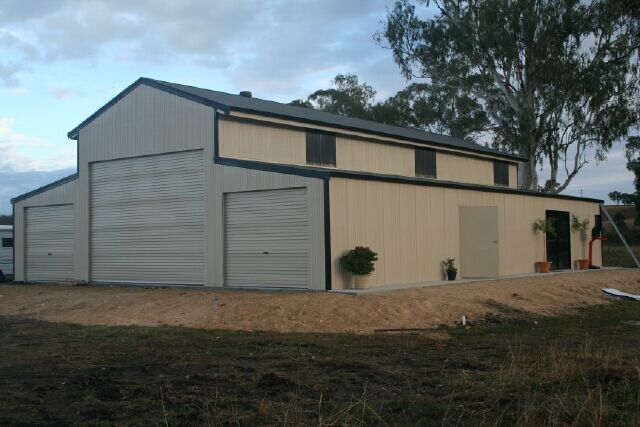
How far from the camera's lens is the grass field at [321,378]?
21.9 feet

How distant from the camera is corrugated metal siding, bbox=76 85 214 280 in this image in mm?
21047

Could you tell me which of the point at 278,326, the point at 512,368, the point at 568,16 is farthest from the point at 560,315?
the point at 568,16

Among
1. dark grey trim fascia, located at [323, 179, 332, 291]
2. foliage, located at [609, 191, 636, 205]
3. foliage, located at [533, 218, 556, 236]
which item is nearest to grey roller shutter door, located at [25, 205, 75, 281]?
dark grey trim fascia, located at [323, 179, 332, 291]

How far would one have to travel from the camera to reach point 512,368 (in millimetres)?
8398

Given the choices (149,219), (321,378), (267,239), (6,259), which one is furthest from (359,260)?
(6,259)

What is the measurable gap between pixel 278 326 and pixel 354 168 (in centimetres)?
1149

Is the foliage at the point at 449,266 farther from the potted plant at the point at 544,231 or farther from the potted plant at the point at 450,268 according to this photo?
the potted plant at the point at 544,231

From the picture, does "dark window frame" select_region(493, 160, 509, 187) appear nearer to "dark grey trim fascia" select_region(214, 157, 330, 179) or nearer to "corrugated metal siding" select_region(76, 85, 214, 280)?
"dark grey trim fascia" select_region(214, 157, 330, 179)

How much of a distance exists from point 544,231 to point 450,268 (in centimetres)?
704

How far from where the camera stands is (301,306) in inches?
608

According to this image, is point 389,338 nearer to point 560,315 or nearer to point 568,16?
point 560,315

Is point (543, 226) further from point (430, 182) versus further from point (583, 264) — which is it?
point (430, 182)

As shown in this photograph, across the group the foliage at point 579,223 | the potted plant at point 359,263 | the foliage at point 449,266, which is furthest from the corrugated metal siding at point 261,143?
the foliage at point 579,223

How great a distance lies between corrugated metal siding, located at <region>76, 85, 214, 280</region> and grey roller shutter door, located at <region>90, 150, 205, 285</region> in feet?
0.99
